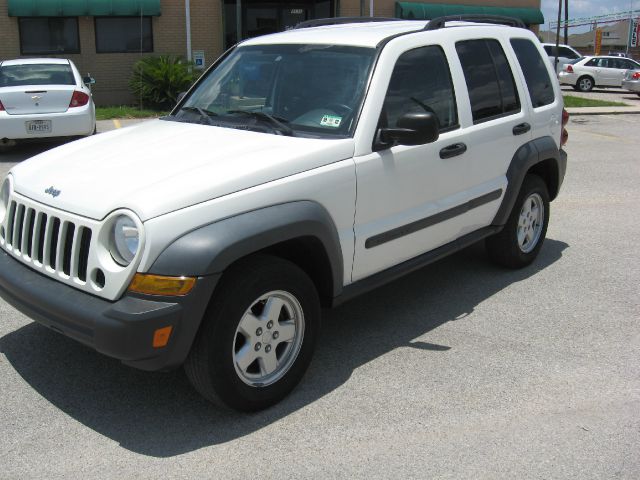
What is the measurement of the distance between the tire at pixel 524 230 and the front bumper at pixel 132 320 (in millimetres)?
A: 3225

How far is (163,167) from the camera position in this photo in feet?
11.8

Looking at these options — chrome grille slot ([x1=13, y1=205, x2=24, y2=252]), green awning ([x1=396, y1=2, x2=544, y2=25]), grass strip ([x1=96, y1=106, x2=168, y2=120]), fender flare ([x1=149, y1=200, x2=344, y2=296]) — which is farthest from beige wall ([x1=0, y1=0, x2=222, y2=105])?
fender flare ([x1=149, y1=200, x2=344, y2=296])

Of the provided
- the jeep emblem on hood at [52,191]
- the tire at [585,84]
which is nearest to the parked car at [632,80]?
the tire at [585,84]

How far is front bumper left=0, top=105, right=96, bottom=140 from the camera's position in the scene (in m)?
10.8

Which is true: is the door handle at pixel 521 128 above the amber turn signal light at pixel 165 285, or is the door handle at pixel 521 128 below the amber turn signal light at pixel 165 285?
above

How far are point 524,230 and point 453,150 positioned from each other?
1596 millimetres

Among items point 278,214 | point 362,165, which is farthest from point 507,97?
point 278,214

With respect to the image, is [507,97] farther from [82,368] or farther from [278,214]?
[82,368]

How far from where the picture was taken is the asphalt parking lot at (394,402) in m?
3.26

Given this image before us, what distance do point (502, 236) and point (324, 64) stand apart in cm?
224

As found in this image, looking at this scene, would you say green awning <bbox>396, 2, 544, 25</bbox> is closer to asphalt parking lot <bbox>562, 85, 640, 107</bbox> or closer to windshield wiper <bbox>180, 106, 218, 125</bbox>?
asphalt parking lot <bbox>562, 85, 640, 107</bbox>

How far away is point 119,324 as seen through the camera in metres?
3.10

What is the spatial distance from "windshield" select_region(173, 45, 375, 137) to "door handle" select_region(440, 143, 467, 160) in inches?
30.5

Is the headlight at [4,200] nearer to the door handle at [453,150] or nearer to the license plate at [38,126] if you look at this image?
the door handle at [453,150]
